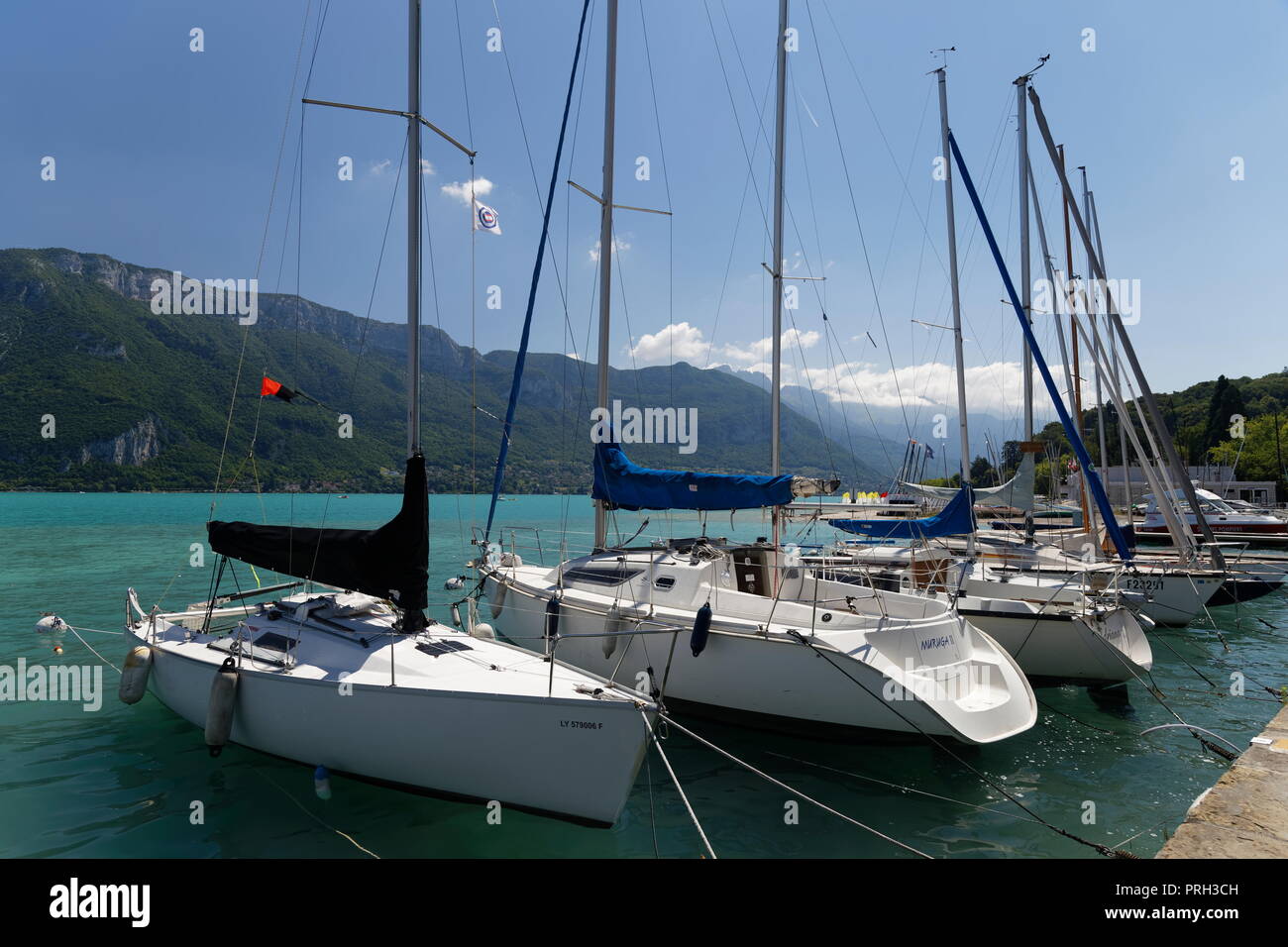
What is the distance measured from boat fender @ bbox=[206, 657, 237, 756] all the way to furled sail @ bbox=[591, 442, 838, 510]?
646 cm

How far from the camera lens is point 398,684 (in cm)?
645

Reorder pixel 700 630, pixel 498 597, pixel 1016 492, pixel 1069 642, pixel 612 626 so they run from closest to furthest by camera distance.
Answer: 1. pixel 700 630
2. pixel 612 626
3. pixel 1069 642
4. pixel 498 597
5. pixel 1016 492

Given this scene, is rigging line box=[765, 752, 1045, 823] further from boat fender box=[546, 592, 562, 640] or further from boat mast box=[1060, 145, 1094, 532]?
boat mast box=[1060, 145, 1094, 532]

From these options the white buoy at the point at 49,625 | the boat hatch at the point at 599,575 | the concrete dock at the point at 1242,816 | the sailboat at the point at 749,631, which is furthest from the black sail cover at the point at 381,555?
the concrete dock at the point at 1242,816

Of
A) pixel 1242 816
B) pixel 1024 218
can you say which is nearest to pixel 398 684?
pixel 1242 816

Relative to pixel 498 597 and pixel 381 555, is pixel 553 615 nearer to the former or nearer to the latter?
pixel 498 597

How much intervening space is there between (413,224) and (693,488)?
5.78m

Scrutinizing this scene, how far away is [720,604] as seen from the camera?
9.75 m

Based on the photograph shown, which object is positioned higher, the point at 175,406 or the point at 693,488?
the point at 175,406

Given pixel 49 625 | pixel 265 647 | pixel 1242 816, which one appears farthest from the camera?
pixel 49 625

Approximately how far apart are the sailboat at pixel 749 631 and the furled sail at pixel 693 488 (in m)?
0.02

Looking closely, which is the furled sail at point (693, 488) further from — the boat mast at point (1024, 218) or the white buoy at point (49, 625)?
the boat mast at point (1024, 218)
